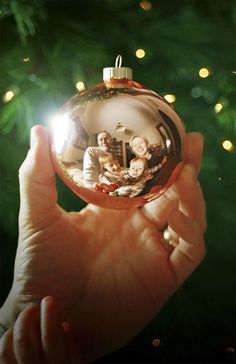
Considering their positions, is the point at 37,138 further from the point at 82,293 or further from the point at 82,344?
the point at 82,344

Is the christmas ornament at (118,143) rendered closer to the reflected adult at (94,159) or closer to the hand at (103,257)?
the reflected adult at (94,159)

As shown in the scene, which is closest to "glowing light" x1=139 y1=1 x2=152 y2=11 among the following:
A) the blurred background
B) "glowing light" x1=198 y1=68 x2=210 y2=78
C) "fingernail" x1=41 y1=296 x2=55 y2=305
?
the blurred background

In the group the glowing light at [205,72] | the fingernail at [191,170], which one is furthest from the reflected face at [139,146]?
the glowing light at [205,72]

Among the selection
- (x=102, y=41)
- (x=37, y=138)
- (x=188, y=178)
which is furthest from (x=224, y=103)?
(x=37, y=138)

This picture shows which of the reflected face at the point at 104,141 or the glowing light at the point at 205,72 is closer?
the reflected face at the point at 104,141

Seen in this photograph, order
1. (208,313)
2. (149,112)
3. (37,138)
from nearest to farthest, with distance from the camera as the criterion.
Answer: (149,112) < (37,138) < (208,313)

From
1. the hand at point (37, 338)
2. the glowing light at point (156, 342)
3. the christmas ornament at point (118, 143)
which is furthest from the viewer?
the glowing light at point (156, 342)

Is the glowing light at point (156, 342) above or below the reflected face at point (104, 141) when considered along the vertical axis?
below

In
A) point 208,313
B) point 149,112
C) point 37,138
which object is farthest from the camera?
point 208,313

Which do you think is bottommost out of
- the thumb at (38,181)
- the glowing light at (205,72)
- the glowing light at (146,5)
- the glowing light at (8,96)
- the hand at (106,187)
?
the thumb at (38,181)
